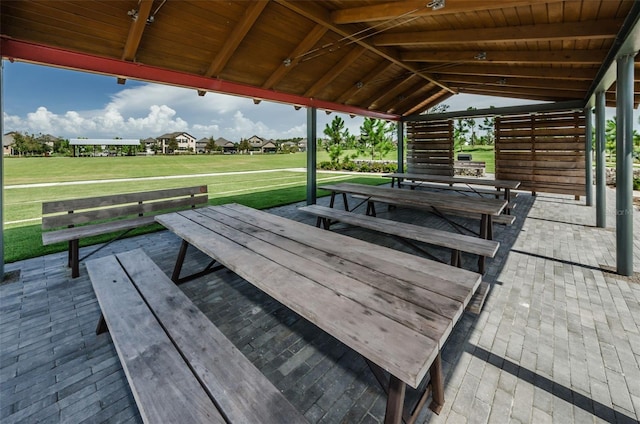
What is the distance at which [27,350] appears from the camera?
2248 millimetres

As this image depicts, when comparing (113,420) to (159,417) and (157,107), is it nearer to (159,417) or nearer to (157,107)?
(159,417)

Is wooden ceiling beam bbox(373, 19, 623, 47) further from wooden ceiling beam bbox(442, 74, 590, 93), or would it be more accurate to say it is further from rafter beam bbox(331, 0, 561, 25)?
wooden ceiling beam bbox(442, 74, 590, 93)

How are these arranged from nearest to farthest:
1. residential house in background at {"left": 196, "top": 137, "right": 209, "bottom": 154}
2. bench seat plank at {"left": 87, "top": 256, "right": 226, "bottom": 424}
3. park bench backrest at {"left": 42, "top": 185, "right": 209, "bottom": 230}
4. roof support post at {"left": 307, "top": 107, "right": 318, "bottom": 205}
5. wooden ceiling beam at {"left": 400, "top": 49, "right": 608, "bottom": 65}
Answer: bench seat plank at {"left": 87, "top": 256, "right": 226, "bottom": 424} < park bench backrest at {"left": 42, "top": 185, "right": 209, "bottom": 230} < wooden ceiling beam at {"left": 400, "top": 49, "right": 608, "bottom": 65} < roof support post at {"left": 307, "top": 107, "right": 318, "bottom": 205} < residential house in background at {"left": 196, "top": 137, "right": 209, "bottom": 154}

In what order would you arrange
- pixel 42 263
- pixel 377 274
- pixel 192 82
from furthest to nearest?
1. pixel 192 82
2. pixel 42 263
3. pixel 377 274

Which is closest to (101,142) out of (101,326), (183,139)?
(183,139)

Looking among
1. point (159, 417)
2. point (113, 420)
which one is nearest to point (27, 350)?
point (113, 420)

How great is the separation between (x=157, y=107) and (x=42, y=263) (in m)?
100

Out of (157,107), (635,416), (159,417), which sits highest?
(157,107)

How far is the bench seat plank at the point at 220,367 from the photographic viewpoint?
111cm

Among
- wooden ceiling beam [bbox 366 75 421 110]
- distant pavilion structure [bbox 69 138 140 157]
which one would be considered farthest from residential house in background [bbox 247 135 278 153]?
wooden ceiling beam [bbox 366 75 421 110]

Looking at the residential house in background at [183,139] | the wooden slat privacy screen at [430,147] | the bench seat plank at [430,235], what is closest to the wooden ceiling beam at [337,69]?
the bench seat plank at [430,235]

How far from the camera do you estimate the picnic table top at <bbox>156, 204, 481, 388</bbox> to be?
1.20m

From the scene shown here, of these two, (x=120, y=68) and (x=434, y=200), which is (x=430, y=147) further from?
(x=120, y=68)

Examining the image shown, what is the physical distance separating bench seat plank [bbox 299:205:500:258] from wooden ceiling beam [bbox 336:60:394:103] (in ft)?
13.3
